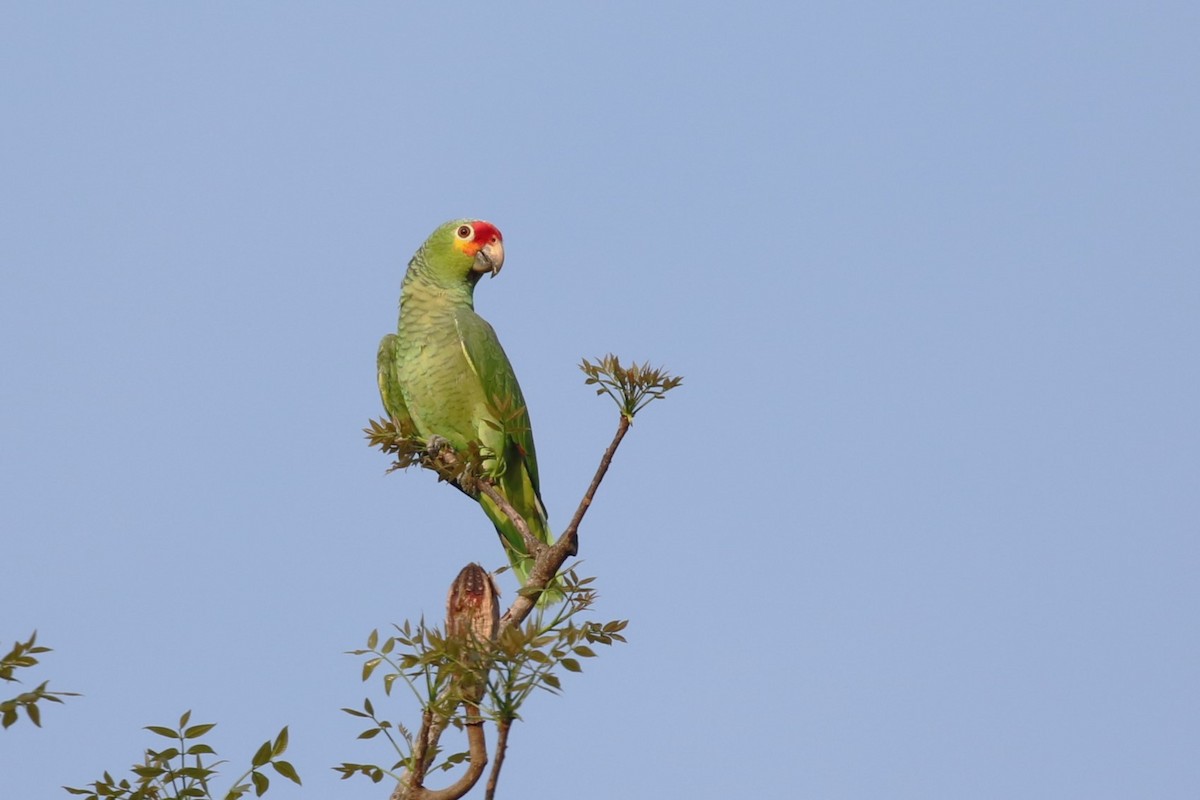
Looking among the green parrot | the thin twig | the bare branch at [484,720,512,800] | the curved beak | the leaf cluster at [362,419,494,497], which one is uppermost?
the curved beak

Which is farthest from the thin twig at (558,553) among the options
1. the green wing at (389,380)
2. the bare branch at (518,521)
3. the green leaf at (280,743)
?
the green wing at (389,380)

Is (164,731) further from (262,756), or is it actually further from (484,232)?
(484,232)

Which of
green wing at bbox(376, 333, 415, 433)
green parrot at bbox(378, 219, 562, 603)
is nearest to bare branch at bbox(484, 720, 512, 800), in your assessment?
green parrot at bbox(378, 219, 562, 603)

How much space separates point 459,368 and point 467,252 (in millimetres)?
1292

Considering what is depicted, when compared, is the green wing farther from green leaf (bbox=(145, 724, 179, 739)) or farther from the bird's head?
green leaf (bbox=(145, 724, 179, 739))

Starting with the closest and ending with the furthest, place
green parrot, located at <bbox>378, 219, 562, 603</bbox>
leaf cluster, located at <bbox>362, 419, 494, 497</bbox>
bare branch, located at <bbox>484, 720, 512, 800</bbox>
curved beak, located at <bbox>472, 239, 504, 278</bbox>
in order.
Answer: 1. bare branch, located at <bbox>484, 720, 512, 800</bbox>
2. leaf cluster, located at <bbox>362, 419, 494, 497</bbox>
3. green parrot, located at <bbox>378, 219, 562, 603</bbox>
4. curved beak, located at <bbox>472, 239, 504, 278</bbox>

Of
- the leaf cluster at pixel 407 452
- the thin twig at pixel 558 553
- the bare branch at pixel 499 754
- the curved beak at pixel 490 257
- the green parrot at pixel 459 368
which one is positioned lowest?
the bare branch at pixel 499 754

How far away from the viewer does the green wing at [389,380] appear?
9406 millimetres

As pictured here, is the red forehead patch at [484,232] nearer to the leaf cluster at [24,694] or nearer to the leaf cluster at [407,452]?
the leaf cluster at [407,452]

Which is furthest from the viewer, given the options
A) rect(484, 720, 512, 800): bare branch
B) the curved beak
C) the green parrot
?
the curved beak

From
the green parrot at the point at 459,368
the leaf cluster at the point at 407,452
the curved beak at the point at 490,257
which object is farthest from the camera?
the curved beak at the point at 490,257

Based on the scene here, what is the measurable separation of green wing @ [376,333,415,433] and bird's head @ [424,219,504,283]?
2.33 feet

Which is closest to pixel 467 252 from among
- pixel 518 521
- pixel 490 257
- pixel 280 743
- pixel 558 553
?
pixel 490 257

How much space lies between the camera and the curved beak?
9.63 metres
